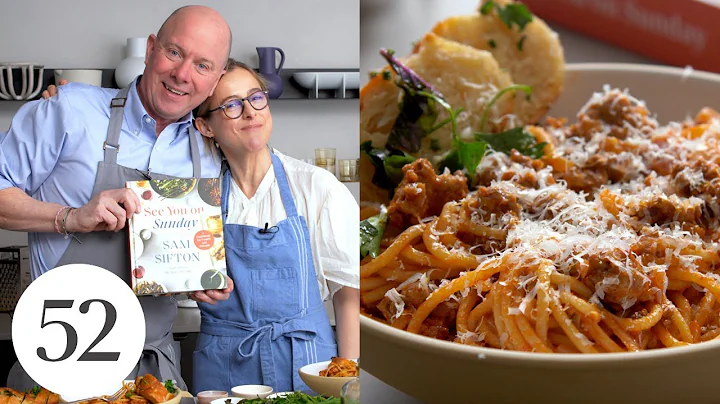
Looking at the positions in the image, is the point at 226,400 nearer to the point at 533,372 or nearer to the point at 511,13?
the point at 533,372

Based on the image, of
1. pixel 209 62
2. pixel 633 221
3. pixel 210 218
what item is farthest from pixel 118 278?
pixel 633 221

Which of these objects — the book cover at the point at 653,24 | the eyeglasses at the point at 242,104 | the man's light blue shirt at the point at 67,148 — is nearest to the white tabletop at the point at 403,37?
the book cover at the point at 653,24

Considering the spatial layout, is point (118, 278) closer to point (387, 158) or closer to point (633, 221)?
point (387, 158)

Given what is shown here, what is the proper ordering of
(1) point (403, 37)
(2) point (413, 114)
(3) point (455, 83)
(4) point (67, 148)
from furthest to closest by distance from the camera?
(1) point (403, 37), (3) point (455, 83), (2) point (413, 114), (4) point (67, 148)

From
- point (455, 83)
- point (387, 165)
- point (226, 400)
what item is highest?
point (455, 83)

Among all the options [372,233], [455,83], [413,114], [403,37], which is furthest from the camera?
[403,37]

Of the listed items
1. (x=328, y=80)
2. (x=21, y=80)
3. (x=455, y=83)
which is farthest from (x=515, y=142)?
(x=21, y=80)
